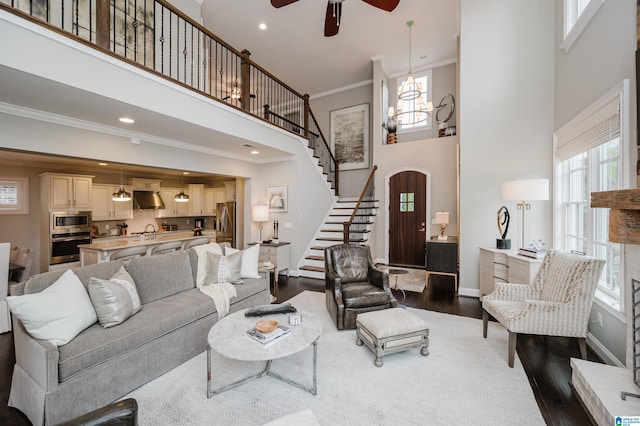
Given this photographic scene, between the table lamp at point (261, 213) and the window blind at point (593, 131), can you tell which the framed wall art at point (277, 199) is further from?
the window blind at point (593, 131)

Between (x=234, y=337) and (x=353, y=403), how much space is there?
104cm

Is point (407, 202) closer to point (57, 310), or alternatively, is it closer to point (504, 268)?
point (504, 268)

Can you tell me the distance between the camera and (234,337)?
2.15 metres

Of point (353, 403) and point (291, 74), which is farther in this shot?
point (291, 74)

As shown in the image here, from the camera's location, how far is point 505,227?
14.4 feet

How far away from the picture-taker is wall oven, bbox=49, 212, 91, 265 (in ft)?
18.2

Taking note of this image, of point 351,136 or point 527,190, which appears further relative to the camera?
point 351,136

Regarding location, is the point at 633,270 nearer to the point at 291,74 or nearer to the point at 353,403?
the point at 353,403

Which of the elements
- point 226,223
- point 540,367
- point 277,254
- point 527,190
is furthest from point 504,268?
point 226,223

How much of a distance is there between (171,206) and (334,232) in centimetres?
515

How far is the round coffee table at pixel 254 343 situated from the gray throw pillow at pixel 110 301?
31.7 inches

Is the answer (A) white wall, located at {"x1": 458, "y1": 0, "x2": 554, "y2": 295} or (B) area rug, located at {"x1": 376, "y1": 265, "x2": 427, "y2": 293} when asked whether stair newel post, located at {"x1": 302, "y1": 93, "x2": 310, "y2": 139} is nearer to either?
(A) white wall, located at {"x1": 458, "y1": 0, "x2": 554, "y2": 295}

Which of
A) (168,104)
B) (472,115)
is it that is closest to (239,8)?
(168,104)

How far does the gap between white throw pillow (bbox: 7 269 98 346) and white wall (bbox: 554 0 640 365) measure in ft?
13.1
